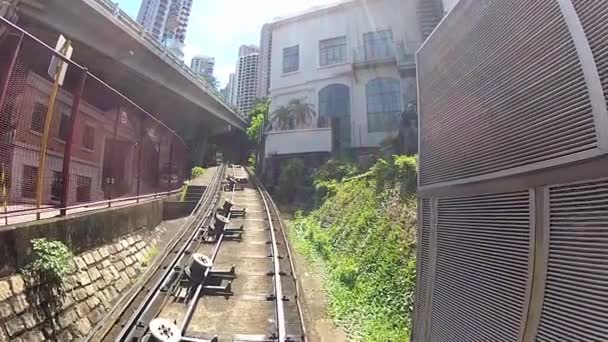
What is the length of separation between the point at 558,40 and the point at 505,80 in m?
0.55

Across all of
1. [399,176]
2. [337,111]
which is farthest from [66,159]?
[337,111]

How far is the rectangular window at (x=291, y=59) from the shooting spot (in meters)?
32.2

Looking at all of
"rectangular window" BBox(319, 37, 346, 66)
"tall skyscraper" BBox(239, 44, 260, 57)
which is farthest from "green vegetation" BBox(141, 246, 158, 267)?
"tall skyscraper" BBox(239, 44, 260, 57)

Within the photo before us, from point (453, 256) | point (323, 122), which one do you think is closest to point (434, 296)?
point (453, 256)

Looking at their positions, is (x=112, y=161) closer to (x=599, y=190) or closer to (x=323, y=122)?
(x=599, y=190)

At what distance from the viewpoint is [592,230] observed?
2273 millimetres

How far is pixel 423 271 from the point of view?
454 centimetres

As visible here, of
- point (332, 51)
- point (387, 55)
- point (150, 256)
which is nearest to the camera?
Answer: point (150, 256)

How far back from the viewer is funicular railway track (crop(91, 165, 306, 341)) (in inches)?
210

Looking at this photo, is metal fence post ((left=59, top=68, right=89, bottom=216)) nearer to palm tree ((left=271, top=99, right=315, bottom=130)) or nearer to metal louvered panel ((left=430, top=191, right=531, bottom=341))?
metal louvered panel ((left=430, top=191, right=531, bottom=341))

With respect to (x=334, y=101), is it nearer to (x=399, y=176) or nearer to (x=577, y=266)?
(x=399, y=176)

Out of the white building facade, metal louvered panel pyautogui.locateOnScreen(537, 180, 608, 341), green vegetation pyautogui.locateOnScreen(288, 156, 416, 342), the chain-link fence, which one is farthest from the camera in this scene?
the white building facade

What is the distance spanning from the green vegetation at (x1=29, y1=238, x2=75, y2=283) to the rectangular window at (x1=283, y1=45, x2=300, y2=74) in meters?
29.0

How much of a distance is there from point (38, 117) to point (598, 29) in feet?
24.7
